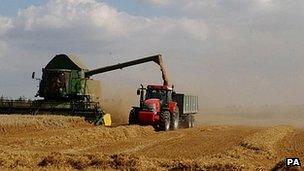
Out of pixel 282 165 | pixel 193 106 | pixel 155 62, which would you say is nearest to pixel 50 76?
pixel 155 62

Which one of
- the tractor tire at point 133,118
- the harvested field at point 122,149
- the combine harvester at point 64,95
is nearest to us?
the harvested field at point 122,149

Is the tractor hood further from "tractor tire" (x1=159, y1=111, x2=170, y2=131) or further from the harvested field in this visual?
the harvested field

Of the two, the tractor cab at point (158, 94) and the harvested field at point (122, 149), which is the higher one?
the tractor cab at point (158, 94)

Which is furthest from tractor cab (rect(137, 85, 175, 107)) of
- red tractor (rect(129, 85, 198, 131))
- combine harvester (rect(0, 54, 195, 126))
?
combine harvester (rect(0, 54, 195, 126))

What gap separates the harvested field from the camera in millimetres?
17469

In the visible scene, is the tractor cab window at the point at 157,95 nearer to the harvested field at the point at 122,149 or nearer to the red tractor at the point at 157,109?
the red tractor at the point at 157,109

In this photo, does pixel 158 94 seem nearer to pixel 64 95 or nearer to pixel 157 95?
pixel 157 95

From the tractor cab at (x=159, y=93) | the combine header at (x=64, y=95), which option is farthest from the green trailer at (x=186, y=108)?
the tractor cab at (x=159, y=93)

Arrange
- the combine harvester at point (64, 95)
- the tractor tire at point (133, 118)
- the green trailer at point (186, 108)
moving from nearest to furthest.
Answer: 1. the tractor tire at point (133, 118)
2. the combine harvester at point (64, 95)
3. the green trailer at point (186, 108)

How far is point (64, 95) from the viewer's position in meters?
37.5

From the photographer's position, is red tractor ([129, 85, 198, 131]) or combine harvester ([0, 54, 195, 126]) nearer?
red tractor ([129, 85, 198, 131])

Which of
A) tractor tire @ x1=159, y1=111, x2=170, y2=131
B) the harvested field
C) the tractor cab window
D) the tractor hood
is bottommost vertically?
the harvested field

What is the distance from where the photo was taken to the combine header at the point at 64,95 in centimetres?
3647

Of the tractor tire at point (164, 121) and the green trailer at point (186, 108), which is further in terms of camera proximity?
the green trailer at point (186, 108)
